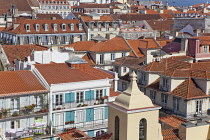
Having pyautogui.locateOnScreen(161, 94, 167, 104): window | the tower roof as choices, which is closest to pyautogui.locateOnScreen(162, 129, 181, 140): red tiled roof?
the tower roof

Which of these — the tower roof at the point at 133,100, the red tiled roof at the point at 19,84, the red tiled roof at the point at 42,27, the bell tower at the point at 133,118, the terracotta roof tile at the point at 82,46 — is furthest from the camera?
the red tiled roof at the point at 42,27

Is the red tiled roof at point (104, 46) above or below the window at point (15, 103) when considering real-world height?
above

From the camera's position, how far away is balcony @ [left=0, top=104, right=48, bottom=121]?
33562mm

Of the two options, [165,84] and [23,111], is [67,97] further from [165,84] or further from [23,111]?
[165,84]

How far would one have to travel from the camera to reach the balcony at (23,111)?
110ft

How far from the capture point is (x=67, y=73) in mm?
38250

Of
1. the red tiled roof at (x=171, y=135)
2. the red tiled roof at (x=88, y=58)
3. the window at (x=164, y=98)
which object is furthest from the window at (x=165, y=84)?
the red tiled roof at (x=88, y=58)

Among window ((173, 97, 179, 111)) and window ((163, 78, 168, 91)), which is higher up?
window ((163, 78, 168, 91))

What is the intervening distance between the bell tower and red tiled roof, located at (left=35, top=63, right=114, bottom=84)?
18139mm

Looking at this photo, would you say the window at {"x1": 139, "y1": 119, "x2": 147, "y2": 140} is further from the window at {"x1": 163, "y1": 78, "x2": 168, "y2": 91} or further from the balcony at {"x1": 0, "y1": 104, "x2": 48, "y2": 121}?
the window at {"x1": 163, "y1": 78, "x2": 168, "y2": 91}

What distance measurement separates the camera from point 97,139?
61.4ft

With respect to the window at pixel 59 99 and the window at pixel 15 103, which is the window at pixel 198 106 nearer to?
the window at pixel 59 99

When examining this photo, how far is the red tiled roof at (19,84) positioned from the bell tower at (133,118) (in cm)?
1705

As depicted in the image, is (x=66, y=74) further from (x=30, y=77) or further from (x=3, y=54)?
(x=3, y=54)
